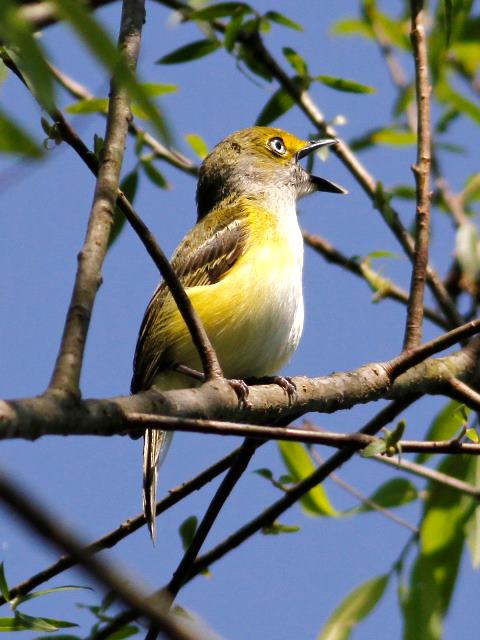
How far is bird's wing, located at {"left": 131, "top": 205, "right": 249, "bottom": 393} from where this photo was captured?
516 cm

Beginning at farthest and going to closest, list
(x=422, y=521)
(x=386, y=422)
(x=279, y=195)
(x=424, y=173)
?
(x=279, y=195) → (x=422, y=521) → (x=424, y=173) → (x=386, y=422)

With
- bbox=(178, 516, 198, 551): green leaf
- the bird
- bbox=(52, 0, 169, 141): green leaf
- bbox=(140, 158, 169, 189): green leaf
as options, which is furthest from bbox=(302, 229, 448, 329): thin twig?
bbox=(52, 0, 169, 141): green leaf

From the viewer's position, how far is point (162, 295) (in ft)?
18.3

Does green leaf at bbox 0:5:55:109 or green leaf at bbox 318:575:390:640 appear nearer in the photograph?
green leaf at bbox 0:5:55:109

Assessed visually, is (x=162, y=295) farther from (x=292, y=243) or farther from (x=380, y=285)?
(x=380, y=285)

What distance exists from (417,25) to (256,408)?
7.43ft

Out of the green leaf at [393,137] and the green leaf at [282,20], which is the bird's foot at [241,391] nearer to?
the green leaf at [282,20]

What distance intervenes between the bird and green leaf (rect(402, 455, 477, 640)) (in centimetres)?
115

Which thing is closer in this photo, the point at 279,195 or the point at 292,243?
the point at 292,243

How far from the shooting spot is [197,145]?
6.48 meters

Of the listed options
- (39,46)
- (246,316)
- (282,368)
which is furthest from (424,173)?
(39,46)

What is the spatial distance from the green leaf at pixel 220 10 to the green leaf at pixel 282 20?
14 centimetres

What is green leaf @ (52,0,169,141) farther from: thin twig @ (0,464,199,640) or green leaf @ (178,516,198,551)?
green leaf @ (178,516,198,551)

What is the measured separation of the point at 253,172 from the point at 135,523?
3.59 metres
